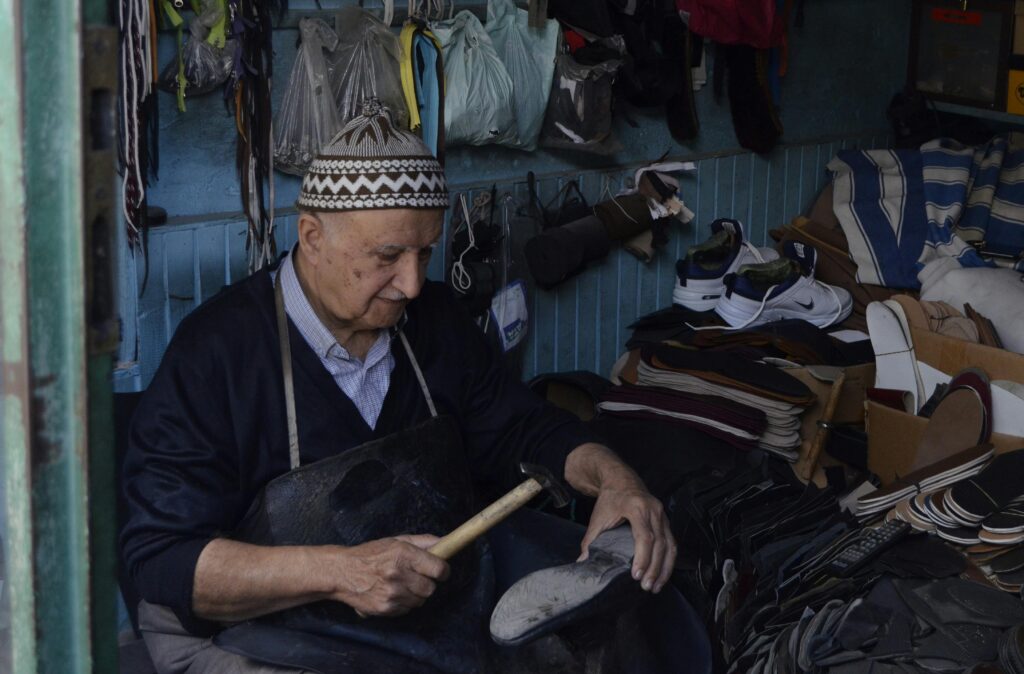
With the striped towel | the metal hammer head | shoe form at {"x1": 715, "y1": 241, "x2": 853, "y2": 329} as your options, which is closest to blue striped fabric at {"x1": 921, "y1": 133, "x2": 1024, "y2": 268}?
the striped towel

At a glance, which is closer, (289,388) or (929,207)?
(289,388)

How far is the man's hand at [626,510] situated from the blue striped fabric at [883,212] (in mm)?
2420

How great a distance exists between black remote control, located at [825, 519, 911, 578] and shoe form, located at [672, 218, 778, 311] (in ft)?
4.84

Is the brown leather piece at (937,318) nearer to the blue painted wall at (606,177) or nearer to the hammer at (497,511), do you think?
the blue painted wall at (606,177)

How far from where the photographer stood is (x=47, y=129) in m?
1.00

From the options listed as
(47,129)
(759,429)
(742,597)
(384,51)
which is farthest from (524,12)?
(47,129)

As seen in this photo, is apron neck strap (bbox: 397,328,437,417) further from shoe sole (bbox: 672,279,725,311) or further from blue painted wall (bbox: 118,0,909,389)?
shoe sole (bbox: 672,279,725,311)

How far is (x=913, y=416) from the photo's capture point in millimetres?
3713

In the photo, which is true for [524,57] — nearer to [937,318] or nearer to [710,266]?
[710,266]

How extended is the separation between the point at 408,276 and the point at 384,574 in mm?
596

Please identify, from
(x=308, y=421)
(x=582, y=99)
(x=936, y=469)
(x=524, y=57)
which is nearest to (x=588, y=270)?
(x=582, y=99)

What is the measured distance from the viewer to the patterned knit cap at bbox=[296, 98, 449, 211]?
228 centimetres

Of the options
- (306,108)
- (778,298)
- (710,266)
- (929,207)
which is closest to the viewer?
(306,108)

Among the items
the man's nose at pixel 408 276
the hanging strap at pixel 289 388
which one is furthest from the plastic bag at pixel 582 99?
the hanging strap at pixel 289 388
